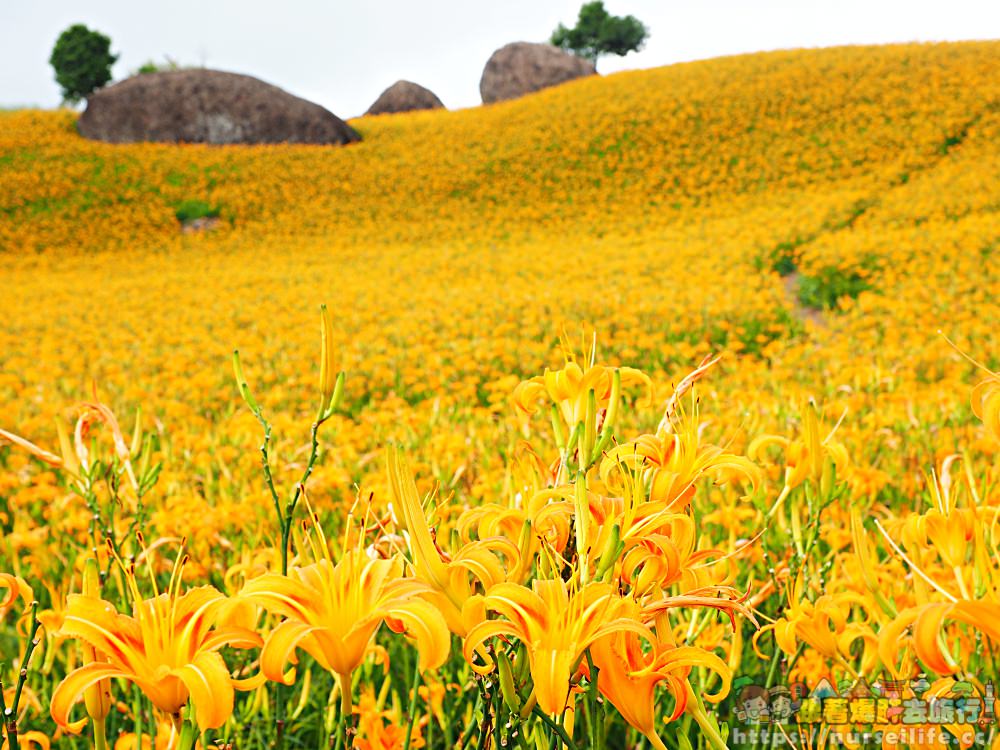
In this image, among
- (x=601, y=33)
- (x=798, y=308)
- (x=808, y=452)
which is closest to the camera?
(x=808, y=452)

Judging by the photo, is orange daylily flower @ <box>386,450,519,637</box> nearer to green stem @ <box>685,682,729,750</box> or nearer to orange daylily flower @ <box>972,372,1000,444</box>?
green stem @ <box>685,682,729,750</box>

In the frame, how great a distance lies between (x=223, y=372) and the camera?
6.00 meters

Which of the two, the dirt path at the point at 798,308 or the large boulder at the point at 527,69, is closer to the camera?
the dirt path at the point at 798,308

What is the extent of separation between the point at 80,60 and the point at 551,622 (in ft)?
134

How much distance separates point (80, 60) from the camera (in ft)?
108

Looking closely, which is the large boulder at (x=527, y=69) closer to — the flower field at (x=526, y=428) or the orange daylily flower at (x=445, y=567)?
the flower field at (x=526, y=428)

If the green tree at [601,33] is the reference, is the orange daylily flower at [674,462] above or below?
below

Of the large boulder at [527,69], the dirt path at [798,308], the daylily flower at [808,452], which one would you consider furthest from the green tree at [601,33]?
the daylily flower at [808,452]

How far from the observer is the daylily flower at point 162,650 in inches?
23.6

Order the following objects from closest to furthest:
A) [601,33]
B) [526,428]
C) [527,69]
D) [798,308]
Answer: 1. [526,428]
2. [798,308]
3. [527,69]
4. [601,33]

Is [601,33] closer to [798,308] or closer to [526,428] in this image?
[798,308]

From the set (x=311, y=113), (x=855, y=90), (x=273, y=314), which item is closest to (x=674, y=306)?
(x=273, y=314)

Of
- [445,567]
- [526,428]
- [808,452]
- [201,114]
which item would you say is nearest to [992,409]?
[808,452]

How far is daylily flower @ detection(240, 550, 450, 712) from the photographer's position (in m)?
0.59
